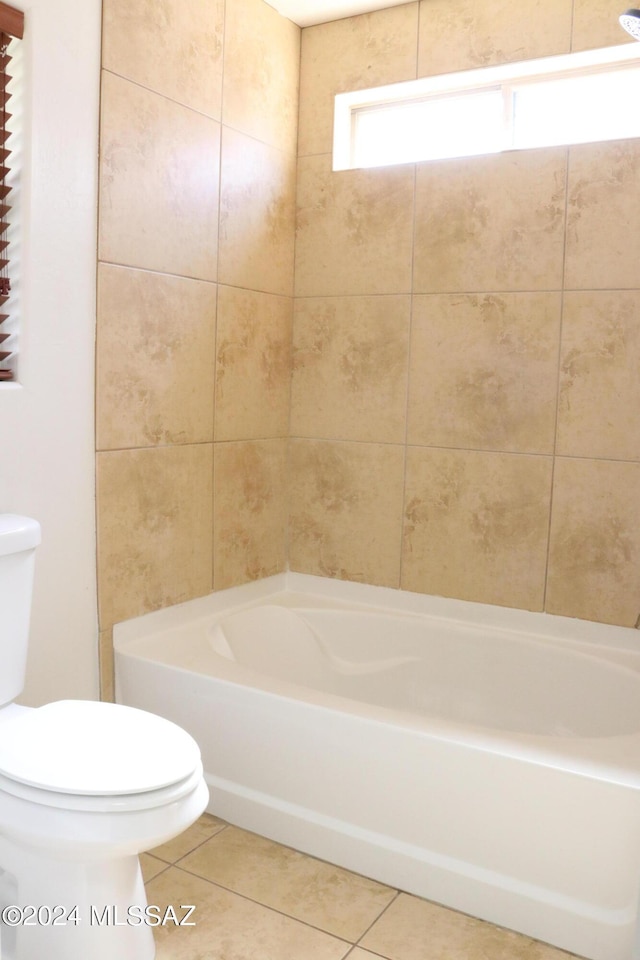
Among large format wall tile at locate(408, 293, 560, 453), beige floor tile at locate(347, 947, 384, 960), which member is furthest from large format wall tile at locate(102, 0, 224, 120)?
beige floor tile at locate(347, 947, 384, 960)

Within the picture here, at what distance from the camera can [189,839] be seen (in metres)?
2.21

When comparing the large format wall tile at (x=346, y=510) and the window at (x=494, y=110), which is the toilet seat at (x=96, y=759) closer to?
the large format wall tile at (x=346, y=510)

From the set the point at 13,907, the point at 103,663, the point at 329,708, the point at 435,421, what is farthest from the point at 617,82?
the point at 13,907

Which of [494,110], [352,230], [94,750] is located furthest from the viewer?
[352,230]

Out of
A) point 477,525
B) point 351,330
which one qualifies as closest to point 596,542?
point 477,525

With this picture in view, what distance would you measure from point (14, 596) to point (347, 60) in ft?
7.09

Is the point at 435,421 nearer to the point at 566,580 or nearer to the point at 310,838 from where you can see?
the point at 566,580

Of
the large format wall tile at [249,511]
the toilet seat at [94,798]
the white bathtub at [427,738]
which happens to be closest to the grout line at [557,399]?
the white bathtub at [427,738]

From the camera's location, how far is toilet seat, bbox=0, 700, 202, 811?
1480mm

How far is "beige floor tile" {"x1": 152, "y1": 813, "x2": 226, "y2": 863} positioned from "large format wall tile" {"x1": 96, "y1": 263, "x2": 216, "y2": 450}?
3.49 feet

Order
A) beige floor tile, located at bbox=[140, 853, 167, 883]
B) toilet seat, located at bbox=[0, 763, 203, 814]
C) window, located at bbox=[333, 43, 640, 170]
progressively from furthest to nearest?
1. window, located at bbox=[333, 43, 640, 170]
2. beige floor tile, located at bbox=[140, 853, 167, 883]
3. toilet seat, located at bbox=[0, 763, 203, 814]

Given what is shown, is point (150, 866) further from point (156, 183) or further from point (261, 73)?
point (261, 73)

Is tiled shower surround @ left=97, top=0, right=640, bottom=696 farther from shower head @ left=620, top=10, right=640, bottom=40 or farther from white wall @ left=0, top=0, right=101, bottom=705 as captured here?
shower head @ left=620, top=10, right=640, bottom=40

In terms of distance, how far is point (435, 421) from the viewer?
2.80 meters
